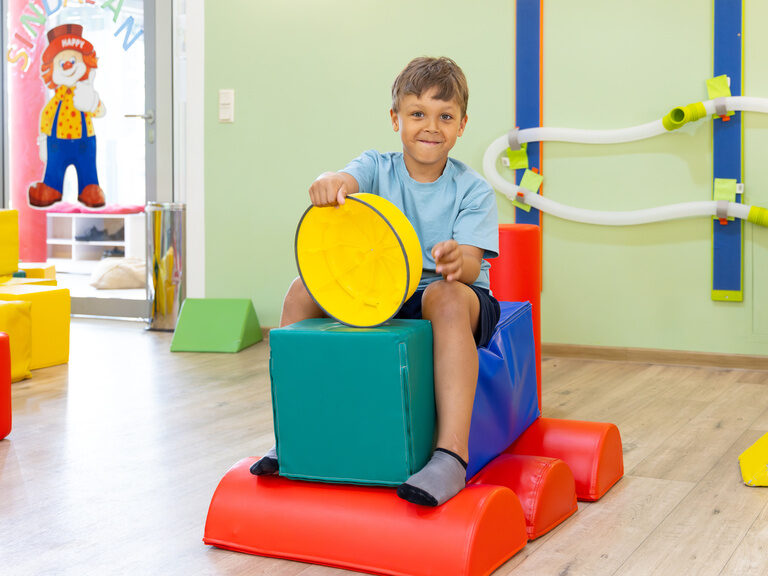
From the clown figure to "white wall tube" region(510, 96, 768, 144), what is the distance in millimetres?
2475

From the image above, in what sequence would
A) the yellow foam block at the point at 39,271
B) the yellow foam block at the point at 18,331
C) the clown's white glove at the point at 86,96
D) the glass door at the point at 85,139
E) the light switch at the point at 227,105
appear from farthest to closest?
the clown's white glove at the point at 86,96
the glass door at the point at 85,139
the light switch at the point at 227,105
the yellow foam block at the point at 39,271
the yellow foam block at the point at 18,331

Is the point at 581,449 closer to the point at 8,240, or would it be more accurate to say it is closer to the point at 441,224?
the point at 441,224

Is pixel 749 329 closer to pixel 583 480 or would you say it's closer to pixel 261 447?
pixel 583 480

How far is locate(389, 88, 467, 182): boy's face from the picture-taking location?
1.65 meters

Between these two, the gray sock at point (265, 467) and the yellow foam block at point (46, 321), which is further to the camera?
the yellow foam block at point (46, 321)

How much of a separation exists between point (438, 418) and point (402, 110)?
23.5 inches

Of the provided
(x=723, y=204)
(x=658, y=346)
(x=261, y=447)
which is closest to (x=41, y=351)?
(x=261, y=447)

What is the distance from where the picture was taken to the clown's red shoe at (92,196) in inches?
189

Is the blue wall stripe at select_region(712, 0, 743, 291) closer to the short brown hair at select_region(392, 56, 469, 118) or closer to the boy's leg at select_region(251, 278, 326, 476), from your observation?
the short brown hair at select_region(392, 56, 469, 118)

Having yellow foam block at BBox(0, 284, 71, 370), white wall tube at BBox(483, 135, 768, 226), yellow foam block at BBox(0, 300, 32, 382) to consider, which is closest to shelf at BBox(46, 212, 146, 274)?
yellow foam block at BBox(0, 284, 71, 370)

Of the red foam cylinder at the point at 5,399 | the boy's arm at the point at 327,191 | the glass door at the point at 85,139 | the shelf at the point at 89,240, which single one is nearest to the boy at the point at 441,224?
the boy's arm at the point at 327,191

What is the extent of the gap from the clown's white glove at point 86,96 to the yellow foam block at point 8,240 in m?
1.42

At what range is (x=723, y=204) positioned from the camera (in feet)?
10.3

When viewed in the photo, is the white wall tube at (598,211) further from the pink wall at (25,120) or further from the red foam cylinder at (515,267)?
the pink wall at (25,120)
